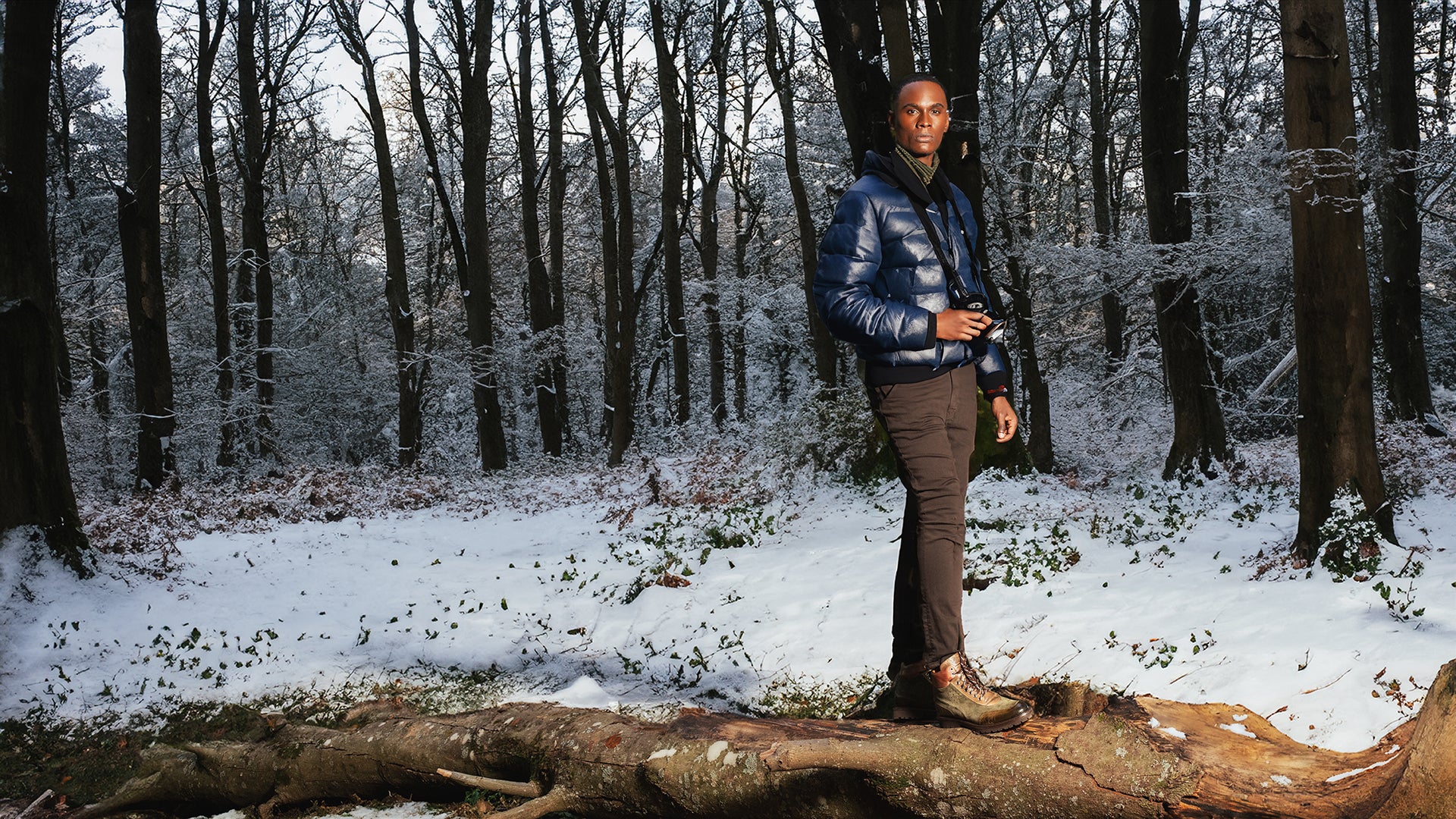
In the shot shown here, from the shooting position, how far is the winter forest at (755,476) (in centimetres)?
362

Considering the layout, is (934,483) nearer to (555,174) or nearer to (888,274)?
(888,274)

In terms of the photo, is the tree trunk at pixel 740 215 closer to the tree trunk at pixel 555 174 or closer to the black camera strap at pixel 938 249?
the tree trunk at pixel 555 174

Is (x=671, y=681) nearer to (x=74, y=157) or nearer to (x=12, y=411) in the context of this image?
(x=12, y=411)

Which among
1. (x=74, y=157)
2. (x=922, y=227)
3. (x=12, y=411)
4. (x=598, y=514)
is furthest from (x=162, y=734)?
(x=74, y=157)

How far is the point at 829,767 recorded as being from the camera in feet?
9.41

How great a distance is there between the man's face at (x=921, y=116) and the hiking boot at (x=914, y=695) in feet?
6.30

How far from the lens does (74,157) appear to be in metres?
23.0

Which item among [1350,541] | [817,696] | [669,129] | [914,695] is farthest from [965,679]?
[669,129]

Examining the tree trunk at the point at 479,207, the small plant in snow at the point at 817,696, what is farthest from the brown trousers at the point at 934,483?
the tree trunk at the point at 479,207

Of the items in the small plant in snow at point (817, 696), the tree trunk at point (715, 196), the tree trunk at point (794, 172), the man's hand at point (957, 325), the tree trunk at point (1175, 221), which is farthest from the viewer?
the tree trunk at point (715, 196)

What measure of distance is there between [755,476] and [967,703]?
8284mm

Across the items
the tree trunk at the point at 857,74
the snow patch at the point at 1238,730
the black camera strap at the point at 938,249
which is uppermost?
the tree trunk at the point at 857,74

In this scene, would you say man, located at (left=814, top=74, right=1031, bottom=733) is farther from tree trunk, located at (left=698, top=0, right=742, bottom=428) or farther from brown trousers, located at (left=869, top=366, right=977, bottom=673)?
tree trunk, located at (left=698, top=0, right=742, bottom=428)

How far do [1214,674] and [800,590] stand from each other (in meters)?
2.82
